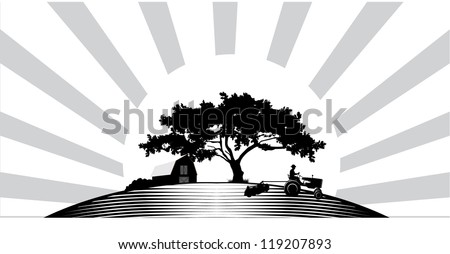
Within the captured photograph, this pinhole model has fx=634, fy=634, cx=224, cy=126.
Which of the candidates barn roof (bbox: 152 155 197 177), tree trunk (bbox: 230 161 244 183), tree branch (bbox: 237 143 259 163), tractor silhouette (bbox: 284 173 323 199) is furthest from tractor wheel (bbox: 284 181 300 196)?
barn roof (bbox: 152 155 197 177)

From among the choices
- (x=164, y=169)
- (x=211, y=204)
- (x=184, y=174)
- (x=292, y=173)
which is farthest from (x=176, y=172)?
(x=292, y=173)

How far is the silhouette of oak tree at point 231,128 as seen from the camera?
15.8 metres

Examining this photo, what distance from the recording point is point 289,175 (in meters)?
14.5

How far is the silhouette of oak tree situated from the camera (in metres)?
15.8

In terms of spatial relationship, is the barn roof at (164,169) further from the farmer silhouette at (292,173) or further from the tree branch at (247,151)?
the farmer silhouette at (292,173)

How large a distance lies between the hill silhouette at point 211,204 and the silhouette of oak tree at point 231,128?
1.13m

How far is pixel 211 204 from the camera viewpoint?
14.4m

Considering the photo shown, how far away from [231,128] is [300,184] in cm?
287

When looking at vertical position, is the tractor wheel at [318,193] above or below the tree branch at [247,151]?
below

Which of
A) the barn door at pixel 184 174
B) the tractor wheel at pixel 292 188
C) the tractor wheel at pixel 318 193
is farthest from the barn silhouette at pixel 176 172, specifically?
the tractor wheel at pixel 318 193

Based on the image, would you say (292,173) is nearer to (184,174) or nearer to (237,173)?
(237,173)

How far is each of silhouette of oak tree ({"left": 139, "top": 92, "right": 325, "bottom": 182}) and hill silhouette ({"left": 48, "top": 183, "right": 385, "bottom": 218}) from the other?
3.69 ft

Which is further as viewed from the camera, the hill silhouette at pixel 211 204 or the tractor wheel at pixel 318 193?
the tractor wheel at pixel 318 193
